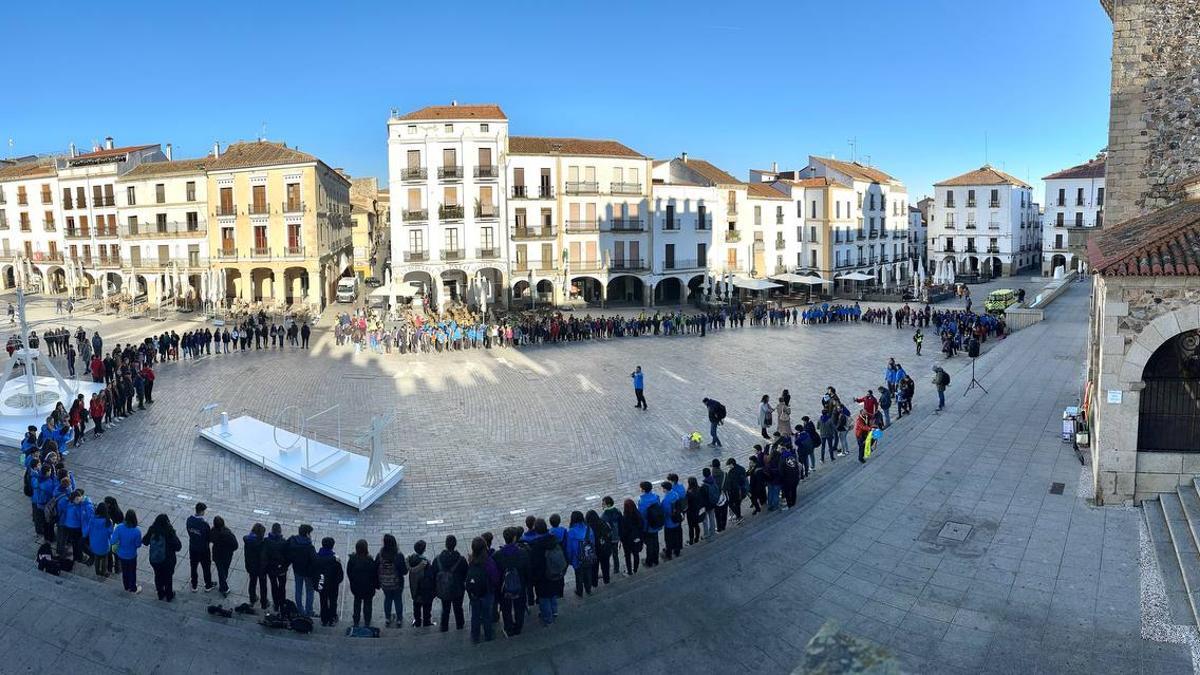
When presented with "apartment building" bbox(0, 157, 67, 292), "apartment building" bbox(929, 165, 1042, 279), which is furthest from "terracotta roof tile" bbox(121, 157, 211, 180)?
"apartment building" bbox(929, 165, 1042, 279)

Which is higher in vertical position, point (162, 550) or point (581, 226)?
point (581, 226)

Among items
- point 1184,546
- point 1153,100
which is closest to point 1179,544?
point 1184,546

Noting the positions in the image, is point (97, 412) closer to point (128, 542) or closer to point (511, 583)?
point (128, 542)

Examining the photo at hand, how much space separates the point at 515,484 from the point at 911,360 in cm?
1799

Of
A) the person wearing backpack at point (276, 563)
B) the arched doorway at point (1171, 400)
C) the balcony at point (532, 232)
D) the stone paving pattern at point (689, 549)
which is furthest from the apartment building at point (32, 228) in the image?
the arched doorway at point (1171, 400)

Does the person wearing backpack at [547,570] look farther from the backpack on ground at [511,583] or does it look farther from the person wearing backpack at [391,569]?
the person wearing backpack at [391,569]

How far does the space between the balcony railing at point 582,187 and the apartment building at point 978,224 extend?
40167mm

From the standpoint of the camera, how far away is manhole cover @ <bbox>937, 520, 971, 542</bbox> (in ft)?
35.1

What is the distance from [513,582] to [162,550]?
13.8 ft

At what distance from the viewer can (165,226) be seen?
149ft

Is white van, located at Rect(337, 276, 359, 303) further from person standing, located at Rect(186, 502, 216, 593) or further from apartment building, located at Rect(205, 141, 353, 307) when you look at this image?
person standing, located at Rect(186, 502, 216, 593)

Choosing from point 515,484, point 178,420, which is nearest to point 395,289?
point 178,420

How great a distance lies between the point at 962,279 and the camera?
69.5m

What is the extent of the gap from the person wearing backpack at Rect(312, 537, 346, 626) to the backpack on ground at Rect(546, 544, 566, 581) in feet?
7.58
